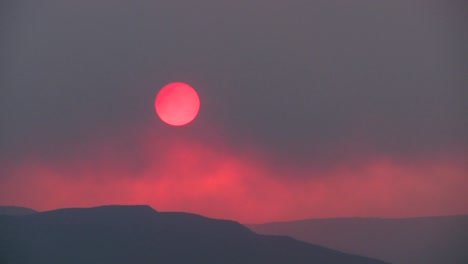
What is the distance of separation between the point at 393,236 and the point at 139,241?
10.3 ft

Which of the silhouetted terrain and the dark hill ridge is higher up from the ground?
the silhouetted terrain

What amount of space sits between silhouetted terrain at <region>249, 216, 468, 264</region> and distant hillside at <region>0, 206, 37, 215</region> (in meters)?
2.85

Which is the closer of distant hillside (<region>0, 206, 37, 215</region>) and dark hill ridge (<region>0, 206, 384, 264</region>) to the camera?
dark hill ridge (<region>0, 206, 384, 264</region>)

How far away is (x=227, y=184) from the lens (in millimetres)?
7160

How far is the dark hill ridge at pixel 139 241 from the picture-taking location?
Result: 7078mm

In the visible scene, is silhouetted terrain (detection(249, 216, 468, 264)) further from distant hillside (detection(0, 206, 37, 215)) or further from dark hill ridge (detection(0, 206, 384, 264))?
distant hillside (detection(0, 206, 37, 215))

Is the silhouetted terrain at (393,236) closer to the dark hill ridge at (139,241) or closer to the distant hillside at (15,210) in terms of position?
the dark hill ridge at (139,241)

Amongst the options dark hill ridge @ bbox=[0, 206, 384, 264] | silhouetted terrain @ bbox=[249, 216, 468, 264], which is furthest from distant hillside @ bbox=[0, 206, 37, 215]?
silhouetted terrain @ bbox=[249, 216, 468, 264]

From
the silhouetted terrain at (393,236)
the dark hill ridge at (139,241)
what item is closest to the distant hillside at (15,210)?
the dark hill ridge at (139,241)

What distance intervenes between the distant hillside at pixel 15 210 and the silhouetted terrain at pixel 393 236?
2.85 meters

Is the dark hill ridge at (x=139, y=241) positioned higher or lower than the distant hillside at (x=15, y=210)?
lower

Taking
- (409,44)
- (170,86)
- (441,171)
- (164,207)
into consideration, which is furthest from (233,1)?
(441,171)

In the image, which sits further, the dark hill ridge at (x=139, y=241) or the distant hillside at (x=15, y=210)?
the distant hillside at (x=15, y=210)

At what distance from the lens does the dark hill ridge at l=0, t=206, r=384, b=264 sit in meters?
7.08
